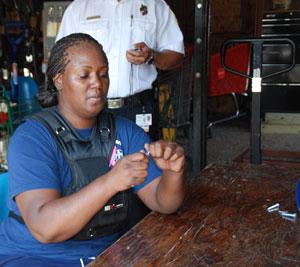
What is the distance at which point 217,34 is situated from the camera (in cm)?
754

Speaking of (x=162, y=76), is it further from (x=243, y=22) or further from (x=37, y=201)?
(x=243, y=22)

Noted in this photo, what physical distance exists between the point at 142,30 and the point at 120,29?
0.46 ft

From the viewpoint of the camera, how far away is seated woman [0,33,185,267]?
1449 mm

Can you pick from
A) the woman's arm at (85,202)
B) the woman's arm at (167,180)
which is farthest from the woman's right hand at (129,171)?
the woman's arm at (167,180)

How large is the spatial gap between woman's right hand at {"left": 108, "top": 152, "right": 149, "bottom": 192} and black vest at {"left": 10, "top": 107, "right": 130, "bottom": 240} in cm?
22

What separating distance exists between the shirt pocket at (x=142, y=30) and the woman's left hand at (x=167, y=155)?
1.56 m

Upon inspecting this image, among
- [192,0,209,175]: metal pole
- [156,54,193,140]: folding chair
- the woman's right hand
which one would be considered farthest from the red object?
the woman's right hand

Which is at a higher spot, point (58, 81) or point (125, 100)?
point (58, 81)

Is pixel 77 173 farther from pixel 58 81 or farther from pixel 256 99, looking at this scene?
pixel 256 99

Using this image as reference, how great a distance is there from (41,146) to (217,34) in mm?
6286

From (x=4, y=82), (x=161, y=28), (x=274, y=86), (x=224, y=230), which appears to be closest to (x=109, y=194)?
(x=224, y=230)

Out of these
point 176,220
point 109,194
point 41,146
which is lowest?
point 176,220

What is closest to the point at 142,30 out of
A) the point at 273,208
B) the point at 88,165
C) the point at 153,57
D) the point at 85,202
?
the point at 153,57

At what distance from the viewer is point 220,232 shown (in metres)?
1.48
